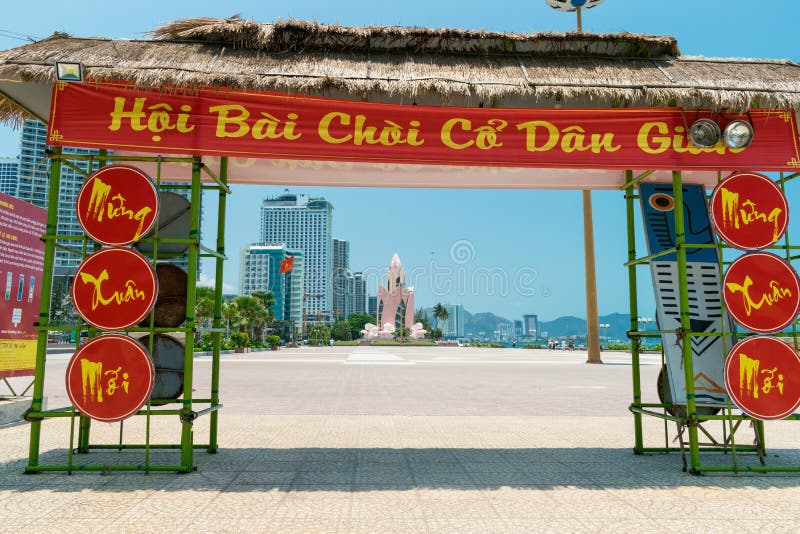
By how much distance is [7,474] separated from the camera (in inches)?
223

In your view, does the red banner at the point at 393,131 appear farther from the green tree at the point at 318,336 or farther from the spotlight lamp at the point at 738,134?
the green tree at the point at 318,336

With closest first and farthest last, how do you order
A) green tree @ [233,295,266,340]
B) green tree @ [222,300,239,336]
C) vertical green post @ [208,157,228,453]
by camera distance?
vertical green post @ [208,157,228,453] < green tree @ [222,300,239,336] < green tree @ [233,295,266,340]

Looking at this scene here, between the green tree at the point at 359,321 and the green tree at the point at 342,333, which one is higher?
the green tree at the point at 359,321

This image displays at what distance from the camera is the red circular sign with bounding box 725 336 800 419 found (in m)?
5.96

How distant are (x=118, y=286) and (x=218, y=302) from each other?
137 centimetres

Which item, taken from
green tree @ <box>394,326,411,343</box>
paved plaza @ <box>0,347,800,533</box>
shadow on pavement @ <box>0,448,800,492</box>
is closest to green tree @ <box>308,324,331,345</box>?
green tree @ <box>394,326,411,343</box>

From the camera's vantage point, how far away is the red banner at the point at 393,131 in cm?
604

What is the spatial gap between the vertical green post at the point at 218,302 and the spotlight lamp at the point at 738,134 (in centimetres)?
610

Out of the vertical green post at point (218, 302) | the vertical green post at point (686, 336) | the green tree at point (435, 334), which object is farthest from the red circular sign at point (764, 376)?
the green tree at point (435, 334)

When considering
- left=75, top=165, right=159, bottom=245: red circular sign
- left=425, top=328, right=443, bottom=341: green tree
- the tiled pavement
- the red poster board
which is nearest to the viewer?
the tiled pavement

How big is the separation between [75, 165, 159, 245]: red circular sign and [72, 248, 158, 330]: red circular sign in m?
0.22

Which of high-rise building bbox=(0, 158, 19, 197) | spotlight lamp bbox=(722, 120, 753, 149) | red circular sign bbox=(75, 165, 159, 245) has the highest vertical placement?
high-rise building bbox=(0, 158, 19, 197)

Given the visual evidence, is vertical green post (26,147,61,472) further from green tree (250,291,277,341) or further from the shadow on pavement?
green tree (250,291,277,341)

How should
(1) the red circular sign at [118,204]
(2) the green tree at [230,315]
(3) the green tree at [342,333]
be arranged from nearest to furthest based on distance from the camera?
(1) the red circular sign at [118,204], (2) the green tree at [230,315], (3) the green tree at [342,333]
